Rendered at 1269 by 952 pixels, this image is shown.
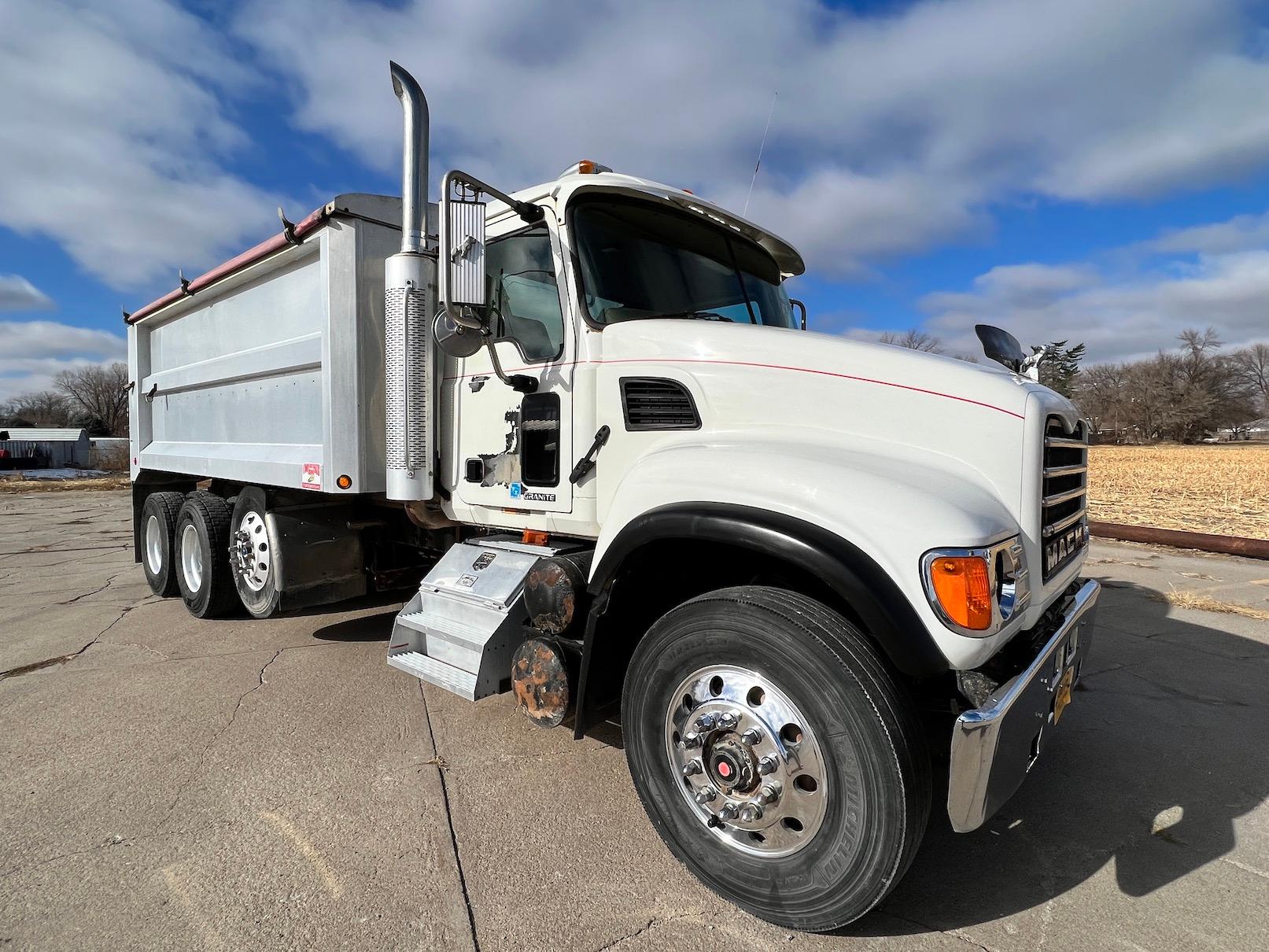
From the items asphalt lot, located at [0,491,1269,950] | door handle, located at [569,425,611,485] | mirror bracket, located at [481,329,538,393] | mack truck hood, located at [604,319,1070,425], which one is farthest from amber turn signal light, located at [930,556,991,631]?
mirror bracket, located at [481,329,538,393]

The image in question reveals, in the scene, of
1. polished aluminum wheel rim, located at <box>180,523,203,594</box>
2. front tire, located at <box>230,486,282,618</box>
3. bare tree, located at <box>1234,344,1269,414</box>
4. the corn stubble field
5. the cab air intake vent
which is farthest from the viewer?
bare tree, located at <box>1234,344,1269,414</box>

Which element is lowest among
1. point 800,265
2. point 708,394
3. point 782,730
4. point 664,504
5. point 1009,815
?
point 1009,815

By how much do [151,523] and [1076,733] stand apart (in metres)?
7.62

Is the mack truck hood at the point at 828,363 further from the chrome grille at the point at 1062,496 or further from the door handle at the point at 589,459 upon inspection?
the door handle at the point at 589,459

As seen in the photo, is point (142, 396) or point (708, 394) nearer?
point (708, 394)

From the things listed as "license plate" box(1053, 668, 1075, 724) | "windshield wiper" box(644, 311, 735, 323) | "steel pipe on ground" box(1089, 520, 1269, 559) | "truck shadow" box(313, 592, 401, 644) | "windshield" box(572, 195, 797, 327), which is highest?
"windshield" box(572, 195, 797, 327)

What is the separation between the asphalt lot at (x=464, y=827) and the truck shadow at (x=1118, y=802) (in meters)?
0.01

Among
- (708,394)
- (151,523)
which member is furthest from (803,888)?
(151,523)

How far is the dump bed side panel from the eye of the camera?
413 centimetres

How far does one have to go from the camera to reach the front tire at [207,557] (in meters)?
5.53

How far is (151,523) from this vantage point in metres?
6.85

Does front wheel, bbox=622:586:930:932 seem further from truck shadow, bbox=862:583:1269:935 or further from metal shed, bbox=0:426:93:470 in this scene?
metal shed, bbox=0:426:93:470

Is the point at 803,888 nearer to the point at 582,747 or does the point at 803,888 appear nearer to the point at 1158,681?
the point at 582,747

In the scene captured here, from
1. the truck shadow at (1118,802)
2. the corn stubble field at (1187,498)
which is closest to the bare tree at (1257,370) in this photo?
the corn stubble field at (1187,498)
